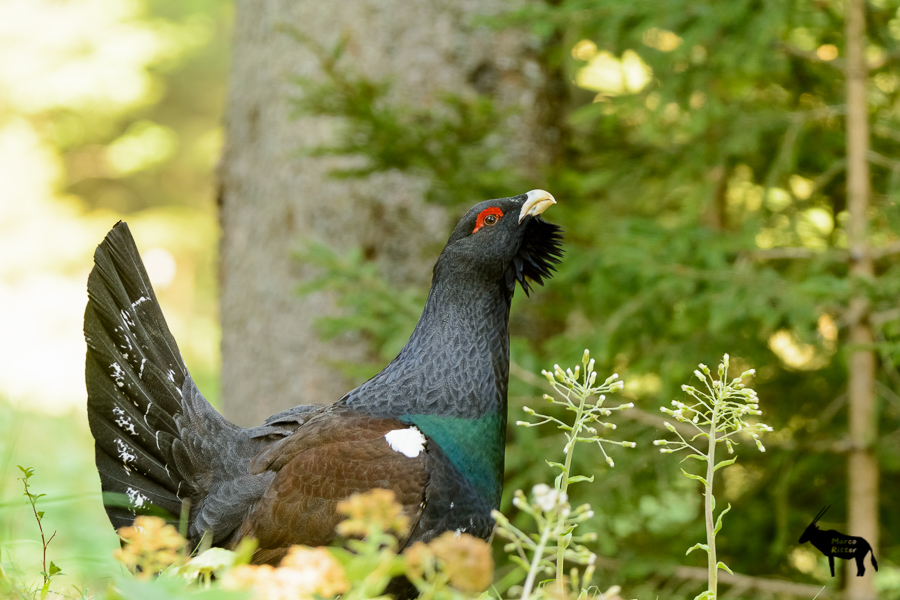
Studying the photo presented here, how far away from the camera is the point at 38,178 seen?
50.6ft

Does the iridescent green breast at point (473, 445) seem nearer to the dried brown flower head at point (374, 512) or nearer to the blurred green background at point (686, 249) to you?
the dried brown flower head at point (374, 512)

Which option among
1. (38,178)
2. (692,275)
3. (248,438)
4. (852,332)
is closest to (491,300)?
(248,438)

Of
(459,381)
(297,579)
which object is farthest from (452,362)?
(297,579)

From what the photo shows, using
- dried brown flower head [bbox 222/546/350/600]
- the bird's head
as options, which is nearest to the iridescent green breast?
the bird's head

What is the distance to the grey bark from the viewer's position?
5.23m

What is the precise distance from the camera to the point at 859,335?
12.6ft

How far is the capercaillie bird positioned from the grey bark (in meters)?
2.33

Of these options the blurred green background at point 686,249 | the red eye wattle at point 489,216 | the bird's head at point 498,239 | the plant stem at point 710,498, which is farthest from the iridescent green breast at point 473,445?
the blurred green background at point 686,249

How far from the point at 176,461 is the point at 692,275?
2.54 meters

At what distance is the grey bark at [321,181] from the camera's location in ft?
17.2

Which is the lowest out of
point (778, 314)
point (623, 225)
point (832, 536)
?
point (832, 536)

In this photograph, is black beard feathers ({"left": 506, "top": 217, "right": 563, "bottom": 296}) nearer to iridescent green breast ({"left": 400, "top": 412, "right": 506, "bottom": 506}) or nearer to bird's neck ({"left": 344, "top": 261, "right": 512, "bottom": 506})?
bird's neck ({"left": 344, "top": 261, "right": 512, "bottom": 506})

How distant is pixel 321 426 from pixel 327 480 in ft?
0.76

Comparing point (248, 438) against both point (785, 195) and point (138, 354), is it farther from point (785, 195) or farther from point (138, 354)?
point (785, 195)
